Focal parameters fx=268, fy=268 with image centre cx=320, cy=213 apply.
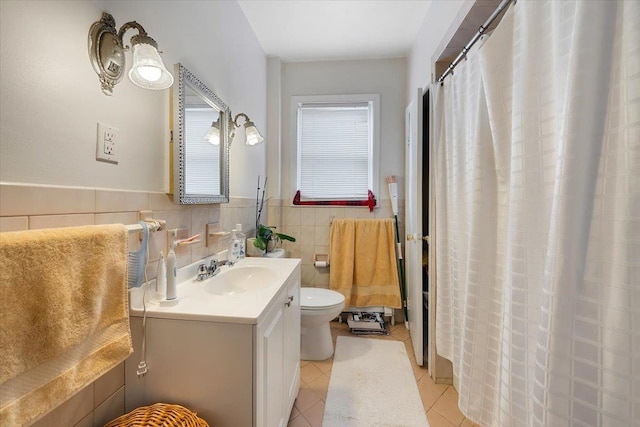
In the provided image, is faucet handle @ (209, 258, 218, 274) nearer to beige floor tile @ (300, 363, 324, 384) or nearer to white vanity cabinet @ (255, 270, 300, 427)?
white vanity cabinet @ (255, 270, 300, 427)

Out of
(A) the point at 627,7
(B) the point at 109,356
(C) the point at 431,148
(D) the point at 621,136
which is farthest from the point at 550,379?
(C) the point at 431,148

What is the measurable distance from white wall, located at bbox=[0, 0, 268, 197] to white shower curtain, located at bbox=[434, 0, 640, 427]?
1252 millimetres

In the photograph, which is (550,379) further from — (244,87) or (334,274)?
(244,87)

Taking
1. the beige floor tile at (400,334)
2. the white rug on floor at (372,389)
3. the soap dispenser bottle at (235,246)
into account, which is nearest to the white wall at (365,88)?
the soap dispenser bottle at (235,246)

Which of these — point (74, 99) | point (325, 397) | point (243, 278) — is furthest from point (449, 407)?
point (74, 99)

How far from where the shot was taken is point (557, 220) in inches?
24.6

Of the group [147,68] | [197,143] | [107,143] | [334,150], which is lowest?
[107,143]

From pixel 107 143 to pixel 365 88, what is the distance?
89.3 inches

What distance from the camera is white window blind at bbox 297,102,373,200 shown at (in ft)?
8.48

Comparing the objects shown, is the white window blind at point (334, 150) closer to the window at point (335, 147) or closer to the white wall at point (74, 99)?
the window at point (335, 147)

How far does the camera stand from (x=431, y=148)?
1701 mm

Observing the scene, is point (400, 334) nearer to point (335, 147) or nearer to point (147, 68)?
point (335, 147)

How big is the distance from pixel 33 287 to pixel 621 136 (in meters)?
1.23

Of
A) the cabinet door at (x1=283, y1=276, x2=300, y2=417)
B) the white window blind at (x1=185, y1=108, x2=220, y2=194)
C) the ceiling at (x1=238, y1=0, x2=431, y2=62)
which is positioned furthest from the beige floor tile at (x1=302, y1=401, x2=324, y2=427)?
the ceiling at (x1=238, y1=0, x2=431, y2=62)
